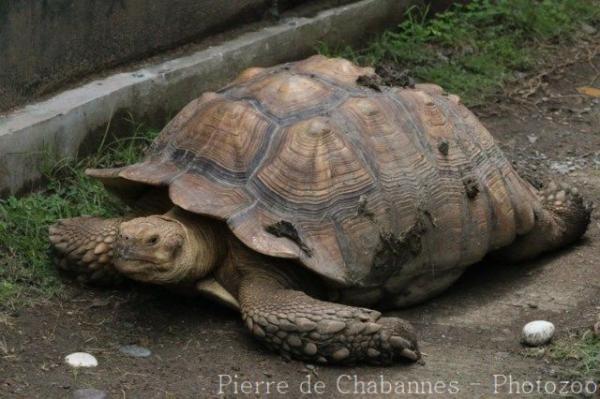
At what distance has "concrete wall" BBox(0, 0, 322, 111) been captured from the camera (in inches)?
224

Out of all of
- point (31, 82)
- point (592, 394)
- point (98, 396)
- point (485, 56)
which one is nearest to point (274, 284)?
point (98, 396)

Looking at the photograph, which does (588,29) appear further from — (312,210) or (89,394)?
(89,394)

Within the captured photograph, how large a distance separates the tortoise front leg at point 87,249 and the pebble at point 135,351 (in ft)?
1.83

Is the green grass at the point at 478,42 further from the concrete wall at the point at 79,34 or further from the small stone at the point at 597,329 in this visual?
the small stone at the point at 597,329

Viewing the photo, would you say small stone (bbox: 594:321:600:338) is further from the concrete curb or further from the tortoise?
the concrete curb

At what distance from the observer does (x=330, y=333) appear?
447 centimetres

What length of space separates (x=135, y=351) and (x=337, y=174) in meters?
1.08

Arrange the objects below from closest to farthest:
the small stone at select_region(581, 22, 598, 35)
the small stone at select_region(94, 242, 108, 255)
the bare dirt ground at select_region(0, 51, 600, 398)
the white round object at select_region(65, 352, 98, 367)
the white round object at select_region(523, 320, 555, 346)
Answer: the bare dirt ground at select_region(0, 51, 600, 398) → the white round object at select_region(65, 352, 98, 367) → the white round object at select_region(523, 320, 555, 346) → the small stone at select_region(94, 242, 108, 255) → the small stone at select_region(581, 22, 598, 35)

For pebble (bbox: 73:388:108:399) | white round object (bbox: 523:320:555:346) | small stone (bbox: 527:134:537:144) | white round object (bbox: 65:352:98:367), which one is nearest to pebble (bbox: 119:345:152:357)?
white round object (bbox: 65:352:98:367)

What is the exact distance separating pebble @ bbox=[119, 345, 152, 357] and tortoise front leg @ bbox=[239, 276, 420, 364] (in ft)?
1.35

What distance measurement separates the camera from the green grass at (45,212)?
5098 mm

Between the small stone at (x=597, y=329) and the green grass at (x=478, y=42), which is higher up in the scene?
the small stone at (x=597, y=329)

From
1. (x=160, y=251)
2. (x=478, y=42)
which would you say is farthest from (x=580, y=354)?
(x=478, y=42)

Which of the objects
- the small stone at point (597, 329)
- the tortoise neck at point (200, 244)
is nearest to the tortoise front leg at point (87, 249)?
the tortoise neck at point (200, 244)
